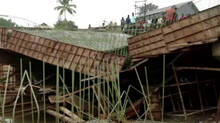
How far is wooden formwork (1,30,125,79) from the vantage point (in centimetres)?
851

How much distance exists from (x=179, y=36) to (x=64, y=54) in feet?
13.7

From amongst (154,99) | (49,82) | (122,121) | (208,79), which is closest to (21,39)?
(49,82)

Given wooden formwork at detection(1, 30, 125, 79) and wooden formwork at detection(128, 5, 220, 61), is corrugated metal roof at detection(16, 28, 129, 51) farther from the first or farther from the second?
wooden formwork at detection(128, 5, 220, 61)

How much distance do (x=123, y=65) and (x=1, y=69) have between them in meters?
10.8

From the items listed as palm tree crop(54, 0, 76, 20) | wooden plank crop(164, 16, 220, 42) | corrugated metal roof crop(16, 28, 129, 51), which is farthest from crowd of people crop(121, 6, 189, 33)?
palm tree crop(54, 0, 76, 20)

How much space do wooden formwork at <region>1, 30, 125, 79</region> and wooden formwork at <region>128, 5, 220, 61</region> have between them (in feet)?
2.52

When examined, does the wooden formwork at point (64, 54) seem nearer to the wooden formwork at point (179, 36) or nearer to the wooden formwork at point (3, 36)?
the wooden formwork at point (3, 36)

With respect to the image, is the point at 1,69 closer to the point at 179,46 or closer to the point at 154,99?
the point at 154,99

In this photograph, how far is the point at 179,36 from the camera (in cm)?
750

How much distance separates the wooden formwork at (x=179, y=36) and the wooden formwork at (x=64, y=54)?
77 cm

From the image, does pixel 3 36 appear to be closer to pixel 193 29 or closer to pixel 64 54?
pixel 64 54

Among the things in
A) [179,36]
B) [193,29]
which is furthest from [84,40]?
[193,29]

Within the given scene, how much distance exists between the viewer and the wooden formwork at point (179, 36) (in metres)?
6.91

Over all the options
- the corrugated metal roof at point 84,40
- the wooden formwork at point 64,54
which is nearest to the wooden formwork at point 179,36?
the wooden formwork at point 64,54
